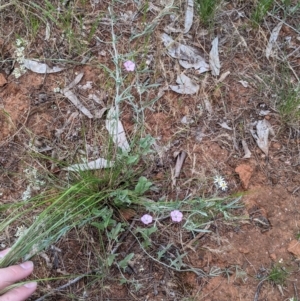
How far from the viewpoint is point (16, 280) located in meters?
1.85

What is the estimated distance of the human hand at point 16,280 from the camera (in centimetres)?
180

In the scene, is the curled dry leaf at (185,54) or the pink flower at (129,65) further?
the curled dry leaf at (185,54)

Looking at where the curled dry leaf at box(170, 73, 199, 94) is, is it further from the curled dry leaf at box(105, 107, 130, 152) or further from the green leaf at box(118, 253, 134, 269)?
the green leaf at box(118, 253, 134, 269)

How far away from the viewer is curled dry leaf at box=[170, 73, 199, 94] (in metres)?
2.33

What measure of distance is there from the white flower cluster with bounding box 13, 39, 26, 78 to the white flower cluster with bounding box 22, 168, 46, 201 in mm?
495

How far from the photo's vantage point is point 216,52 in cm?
240

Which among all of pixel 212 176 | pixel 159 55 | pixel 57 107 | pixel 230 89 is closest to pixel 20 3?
pixel 57 107

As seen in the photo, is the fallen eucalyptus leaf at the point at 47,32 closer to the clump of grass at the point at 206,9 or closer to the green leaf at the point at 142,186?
the clump of grass at the point at 206,9

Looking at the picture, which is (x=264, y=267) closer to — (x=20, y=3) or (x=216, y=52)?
(x=216, y=52)

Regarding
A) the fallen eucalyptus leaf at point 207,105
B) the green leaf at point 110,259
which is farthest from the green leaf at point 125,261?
the fallen eucalyptus leaf at point 207,105

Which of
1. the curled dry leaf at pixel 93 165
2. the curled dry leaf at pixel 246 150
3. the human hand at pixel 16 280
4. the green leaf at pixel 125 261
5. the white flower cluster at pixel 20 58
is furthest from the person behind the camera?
the white flower cluster at pixel 20 58

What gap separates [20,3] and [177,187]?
1.20 metres

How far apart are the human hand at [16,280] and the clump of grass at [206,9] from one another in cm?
140

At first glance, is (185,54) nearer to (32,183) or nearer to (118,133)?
(118,133)
